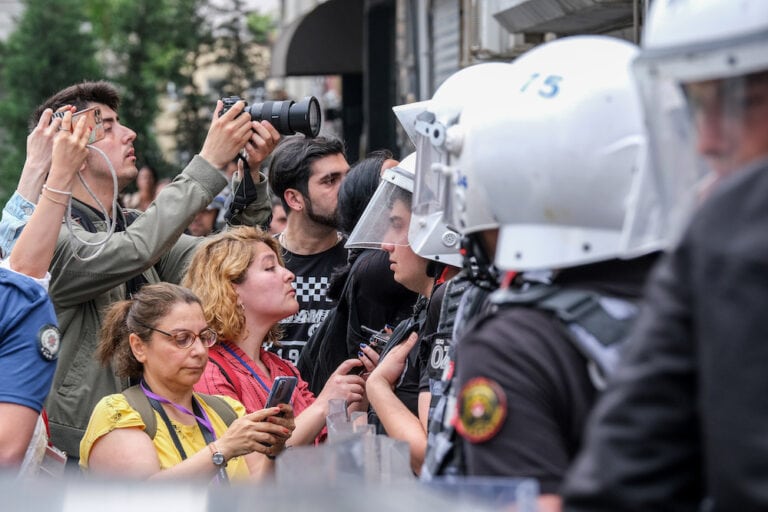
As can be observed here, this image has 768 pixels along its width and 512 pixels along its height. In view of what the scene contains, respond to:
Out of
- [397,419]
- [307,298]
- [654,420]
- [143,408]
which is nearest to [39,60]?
[307,298]

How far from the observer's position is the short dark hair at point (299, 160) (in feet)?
17.9

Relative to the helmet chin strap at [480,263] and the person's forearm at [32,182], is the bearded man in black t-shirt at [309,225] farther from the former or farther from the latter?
the helmet chin strap at [480,263]

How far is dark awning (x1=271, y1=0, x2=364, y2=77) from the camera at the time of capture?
38.5 ft

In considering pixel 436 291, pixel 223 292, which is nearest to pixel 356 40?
pixel 223 292

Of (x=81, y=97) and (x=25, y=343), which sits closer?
(x=25, y=343)

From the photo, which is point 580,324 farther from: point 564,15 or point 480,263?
point 564,15

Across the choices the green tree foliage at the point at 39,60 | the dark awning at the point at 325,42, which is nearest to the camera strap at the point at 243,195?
the dark awning at the point at 325,42

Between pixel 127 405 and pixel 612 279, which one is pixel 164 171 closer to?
pixel 127 405

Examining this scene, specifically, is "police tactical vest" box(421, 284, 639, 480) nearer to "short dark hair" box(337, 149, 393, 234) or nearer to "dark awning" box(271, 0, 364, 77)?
"short dark hair" box(337, 149, 393, 234)

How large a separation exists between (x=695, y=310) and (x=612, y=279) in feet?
1.93

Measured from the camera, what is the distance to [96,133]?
4234mm

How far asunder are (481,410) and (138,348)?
2.14 meters

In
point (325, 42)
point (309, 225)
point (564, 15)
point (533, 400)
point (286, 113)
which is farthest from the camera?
point (325, 42)

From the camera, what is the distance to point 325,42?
11969 mm
